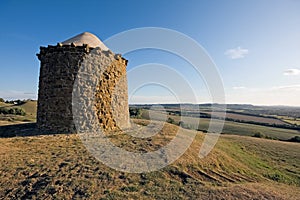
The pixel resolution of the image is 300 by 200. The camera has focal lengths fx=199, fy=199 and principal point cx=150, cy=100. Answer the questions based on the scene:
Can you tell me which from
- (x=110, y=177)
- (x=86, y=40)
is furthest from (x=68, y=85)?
(x=110, y=177)

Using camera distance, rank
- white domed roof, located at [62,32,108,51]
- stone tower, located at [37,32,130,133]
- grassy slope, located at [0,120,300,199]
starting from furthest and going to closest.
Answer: white domed roof, located at [62,32,108,51] < stone tower, located at [37,32,130,133] < grassy slope, located at [0,120,300,199]

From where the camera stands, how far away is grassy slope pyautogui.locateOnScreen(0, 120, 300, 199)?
5.96 m

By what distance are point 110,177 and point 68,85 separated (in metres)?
7.05

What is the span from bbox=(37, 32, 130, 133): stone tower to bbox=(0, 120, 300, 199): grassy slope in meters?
1.69

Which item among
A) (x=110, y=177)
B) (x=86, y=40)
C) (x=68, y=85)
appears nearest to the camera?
(x=110, y=177)

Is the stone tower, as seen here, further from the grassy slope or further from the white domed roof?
the grassy slope

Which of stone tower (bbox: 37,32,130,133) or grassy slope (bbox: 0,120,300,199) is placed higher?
stone tower (bbox: 37,32,130,133)

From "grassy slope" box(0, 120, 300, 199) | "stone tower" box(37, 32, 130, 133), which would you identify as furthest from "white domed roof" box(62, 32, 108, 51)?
"grassy slope" box(0, 120, 300, 199)

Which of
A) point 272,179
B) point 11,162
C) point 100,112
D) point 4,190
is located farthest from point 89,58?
point 272,179

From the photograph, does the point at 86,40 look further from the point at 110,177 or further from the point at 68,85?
the point at 110,177

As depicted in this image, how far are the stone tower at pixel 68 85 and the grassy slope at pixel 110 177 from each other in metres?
1.69

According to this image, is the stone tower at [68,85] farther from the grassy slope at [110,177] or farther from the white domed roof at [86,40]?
the grassy slope at [110,177]

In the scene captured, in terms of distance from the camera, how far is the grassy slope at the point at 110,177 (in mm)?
5965

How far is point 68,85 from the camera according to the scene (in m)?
11.8
